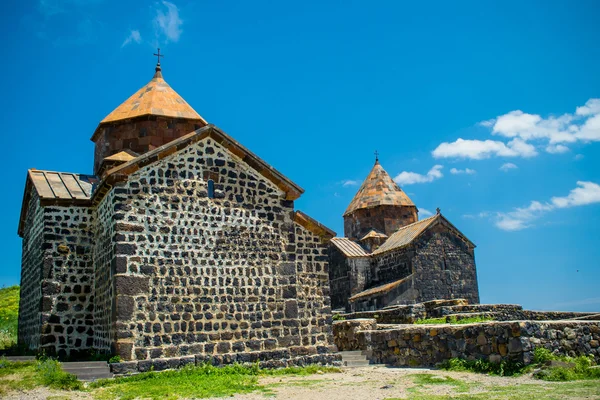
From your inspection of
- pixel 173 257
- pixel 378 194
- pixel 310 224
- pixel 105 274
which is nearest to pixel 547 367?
pixel 310 224

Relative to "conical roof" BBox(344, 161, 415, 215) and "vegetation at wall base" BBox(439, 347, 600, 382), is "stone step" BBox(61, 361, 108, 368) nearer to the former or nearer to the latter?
"vegetation at wall base" BBox(439, 347, 600, 382)

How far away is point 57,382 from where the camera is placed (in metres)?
8.66

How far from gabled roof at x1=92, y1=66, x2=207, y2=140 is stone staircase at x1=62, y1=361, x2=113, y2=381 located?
24.8 feet

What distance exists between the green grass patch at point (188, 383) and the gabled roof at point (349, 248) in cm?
1350

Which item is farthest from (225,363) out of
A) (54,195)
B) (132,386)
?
(54,195)

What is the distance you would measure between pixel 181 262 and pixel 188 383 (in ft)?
9.20

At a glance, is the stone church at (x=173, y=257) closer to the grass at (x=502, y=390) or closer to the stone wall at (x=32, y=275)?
the stone wall at (x=32, y=275)

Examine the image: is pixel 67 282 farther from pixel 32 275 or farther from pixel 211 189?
pixel 211 189

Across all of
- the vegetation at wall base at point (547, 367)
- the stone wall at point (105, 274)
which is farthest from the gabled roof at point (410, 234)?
the stone wall at point (105, 274)

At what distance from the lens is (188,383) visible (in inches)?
357

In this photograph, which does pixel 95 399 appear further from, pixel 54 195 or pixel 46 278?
pixel 54 195

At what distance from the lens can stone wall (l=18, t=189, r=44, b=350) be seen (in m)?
12.4

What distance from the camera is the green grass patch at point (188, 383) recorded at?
813cm

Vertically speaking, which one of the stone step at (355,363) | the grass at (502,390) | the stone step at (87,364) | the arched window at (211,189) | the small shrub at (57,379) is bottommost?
the stone step at (355,363)
